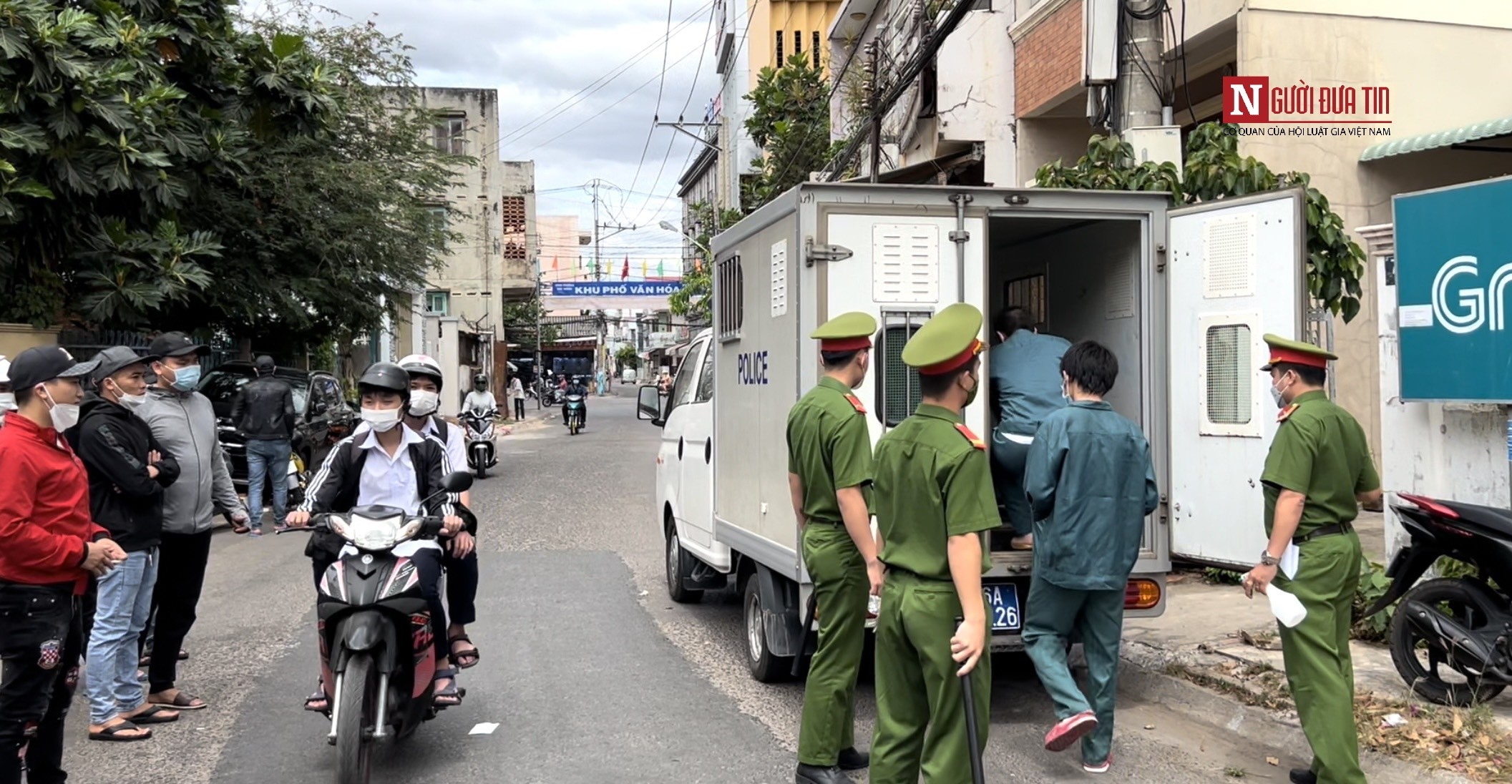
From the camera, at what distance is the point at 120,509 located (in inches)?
218

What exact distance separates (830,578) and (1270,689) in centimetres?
254

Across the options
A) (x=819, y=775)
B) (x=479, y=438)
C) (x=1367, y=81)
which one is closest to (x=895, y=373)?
(x=819, y=775)

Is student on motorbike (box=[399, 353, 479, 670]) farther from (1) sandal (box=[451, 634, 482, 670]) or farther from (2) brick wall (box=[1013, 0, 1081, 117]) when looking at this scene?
(2) brick wall (box=[1013, 0, 1081, 117])

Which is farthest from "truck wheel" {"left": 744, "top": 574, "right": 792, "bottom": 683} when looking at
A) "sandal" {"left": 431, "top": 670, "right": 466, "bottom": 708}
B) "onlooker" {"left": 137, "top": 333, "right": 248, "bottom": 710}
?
"onlooker" {"left": 137, "top": 333, "right": 248, "bottom": 710}

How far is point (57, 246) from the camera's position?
13242 mm

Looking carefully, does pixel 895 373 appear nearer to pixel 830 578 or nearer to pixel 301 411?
pixel 830 578

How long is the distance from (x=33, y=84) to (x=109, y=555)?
8924 millimetres

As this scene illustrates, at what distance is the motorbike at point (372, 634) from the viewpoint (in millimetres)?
4539

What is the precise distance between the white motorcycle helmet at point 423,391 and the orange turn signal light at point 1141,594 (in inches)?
138

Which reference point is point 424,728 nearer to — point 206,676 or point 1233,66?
point 206,676

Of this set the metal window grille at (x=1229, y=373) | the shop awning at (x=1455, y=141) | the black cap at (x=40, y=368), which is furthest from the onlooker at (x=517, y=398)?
the black cap at (x=40, y=368)

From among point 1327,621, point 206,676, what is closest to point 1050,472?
point 1327,621

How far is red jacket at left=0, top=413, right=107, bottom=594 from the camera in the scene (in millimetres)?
4316

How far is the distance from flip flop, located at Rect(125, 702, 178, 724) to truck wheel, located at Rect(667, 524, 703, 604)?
3.61m
